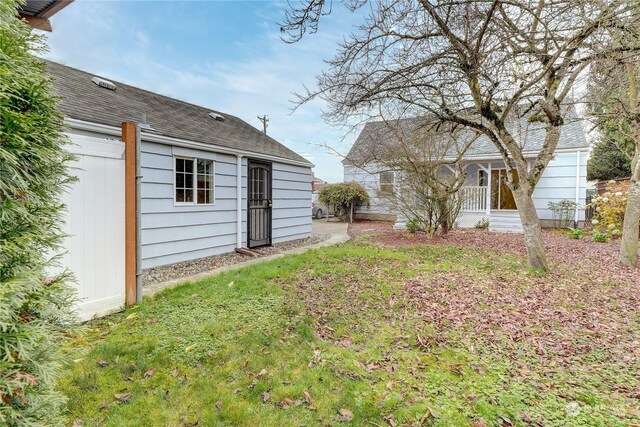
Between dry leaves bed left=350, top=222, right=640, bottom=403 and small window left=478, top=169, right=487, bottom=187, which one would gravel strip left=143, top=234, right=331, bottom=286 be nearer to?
dry leaves bed left=350, top=222, right=640, bottom=403

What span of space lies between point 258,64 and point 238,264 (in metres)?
6.77

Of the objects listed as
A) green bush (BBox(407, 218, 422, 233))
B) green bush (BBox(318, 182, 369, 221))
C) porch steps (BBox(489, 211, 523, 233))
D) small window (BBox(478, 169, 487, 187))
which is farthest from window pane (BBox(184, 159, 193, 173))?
small window (BBox(478, 169, 487, 187))

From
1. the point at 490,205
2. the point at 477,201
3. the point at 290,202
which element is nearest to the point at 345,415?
the point at 290,202

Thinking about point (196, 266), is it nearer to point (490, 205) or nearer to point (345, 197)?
point (490, 205)

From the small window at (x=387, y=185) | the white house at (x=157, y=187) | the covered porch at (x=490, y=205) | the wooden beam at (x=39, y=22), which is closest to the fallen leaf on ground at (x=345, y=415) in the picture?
the white house at (x=157, y=187)

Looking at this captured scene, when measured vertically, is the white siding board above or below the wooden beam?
below

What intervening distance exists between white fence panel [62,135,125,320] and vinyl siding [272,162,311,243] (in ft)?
18.4

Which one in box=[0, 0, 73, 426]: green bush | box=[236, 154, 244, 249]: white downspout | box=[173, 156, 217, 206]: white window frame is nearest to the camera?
box=[0, 0, 73, 426]: green bush

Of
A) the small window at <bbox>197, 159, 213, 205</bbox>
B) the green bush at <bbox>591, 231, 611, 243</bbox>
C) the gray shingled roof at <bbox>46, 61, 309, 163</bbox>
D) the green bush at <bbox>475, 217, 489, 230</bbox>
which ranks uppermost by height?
the gray shingled roof at <bbox>46, 61, 309, 163</bbox>

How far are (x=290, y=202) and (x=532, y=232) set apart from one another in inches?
248

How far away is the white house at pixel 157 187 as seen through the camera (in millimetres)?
3629

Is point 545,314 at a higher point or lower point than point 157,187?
lower

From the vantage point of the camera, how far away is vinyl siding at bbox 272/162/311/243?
9576 millimetres

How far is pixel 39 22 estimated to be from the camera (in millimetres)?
3861
